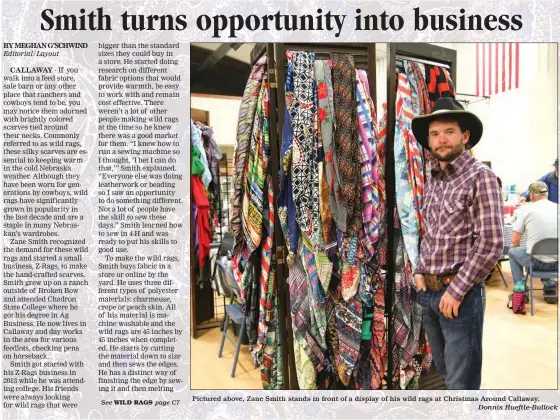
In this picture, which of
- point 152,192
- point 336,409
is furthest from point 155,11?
point 336,409

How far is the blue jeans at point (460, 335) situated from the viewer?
931 mm

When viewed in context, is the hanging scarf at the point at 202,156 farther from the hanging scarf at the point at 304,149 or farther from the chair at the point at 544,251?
the chair at the point at 544,251

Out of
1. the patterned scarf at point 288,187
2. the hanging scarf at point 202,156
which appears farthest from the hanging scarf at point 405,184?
the hanging scarf at point 202,156

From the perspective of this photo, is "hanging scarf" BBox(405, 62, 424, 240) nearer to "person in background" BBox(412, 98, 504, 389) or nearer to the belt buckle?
"person in background" BBox(412, 98, 504, 389)

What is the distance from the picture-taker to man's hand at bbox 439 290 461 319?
0.92 meters

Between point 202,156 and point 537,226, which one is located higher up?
point 202,156

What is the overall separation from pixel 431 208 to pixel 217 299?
1.80 m

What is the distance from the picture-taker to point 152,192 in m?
1.05

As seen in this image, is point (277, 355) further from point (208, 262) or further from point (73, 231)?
point (208, 262)

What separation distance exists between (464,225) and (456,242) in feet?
0.17

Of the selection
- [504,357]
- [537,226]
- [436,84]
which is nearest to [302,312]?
[436,84]

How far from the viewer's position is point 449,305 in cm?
93

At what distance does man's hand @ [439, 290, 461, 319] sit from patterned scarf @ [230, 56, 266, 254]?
67 cm

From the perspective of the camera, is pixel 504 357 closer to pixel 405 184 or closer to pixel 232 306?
pixel 405 184
